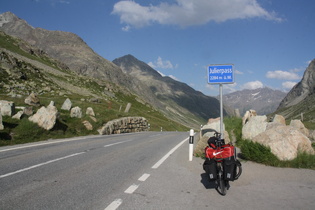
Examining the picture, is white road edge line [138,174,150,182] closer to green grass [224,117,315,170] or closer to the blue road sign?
green grass [224,117,315,170]

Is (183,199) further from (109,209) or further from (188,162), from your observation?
(188,162)

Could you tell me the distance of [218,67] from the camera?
10141mm

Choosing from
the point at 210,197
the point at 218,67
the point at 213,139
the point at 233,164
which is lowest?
the point at 210,197

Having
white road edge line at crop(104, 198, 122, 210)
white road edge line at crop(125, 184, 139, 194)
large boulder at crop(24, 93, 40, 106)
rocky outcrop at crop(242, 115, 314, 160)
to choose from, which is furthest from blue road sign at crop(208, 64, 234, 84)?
large boulder at crop(24, 93, 40, 106)

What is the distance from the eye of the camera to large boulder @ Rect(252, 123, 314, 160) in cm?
870

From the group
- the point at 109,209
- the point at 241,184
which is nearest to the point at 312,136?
the point at 241,184

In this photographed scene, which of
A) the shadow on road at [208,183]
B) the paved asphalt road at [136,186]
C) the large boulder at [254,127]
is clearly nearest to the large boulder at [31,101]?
the paved asphalt road at [136,186]

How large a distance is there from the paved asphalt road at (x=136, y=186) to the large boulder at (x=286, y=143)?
739 millimetres

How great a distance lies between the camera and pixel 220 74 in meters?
10.1

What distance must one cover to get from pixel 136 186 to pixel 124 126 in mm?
22288

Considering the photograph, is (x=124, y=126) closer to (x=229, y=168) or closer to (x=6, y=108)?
(x=6, y=108)

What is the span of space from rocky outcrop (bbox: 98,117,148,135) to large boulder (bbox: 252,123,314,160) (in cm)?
1607

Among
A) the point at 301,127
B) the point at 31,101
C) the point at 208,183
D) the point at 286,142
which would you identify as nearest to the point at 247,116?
the point at 301,127

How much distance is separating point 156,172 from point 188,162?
7.53 feet
